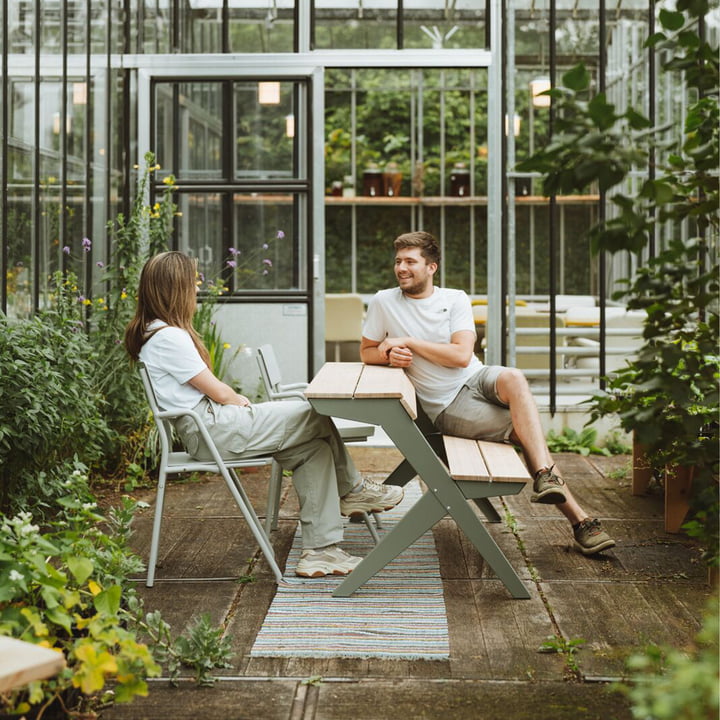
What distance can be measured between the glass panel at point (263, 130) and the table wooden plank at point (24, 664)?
5.22 metres

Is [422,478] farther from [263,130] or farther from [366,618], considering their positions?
[263,130]

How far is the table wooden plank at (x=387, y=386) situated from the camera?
11.6ft

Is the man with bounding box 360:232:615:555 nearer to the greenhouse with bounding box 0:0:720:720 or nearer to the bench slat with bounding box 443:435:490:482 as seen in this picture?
the greenhouse with bounding box 0:0:720:720

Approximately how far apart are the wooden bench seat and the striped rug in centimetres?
42

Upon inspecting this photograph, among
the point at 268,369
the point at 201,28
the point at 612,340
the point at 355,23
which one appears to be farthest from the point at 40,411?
the point at 355,23

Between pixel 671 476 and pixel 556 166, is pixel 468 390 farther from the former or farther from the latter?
pixel 556 166

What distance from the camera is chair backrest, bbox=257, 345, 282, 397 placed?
4.46m

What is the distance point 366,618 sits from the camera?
3305 mm

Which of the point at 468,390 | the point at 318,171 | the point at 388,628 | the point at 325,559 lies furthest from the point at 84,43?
the point at 388,628

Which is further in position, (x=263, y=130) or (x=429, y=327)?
(x=263, y=130)

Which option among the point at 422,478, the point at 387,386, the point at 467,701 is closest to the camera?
the point at 467,701

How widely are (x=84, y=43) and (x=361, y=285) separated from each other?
8.19 m

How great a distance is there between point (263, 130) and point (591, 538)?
12.8 ft

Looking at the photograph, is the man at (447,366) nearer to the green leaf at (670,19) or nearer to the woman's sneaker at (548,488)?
the woman's sneaker at (548,488)
